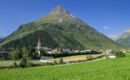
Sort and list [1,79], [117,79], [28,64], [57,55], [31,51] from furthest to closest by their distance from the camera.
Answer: [57,55]
[31,51]
[28,64]
[1,79]
[117,79]

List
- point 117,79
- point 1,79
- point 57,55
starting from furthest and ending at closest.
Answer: point 57,55 < point 1,79 < point 117,79

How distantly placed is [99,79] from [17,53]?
341 ft

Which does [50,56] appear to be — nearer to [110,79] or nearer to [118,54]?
→ [118,54]

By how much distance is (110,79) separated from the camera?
42.5ft

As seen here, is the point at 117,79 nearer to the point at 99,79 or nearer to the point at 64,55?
the point at 99,79

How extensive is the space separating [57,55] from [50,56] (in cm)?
803

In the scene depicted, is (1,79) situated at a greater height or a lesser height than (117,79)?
lesser

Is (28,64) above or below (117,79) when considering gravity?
below

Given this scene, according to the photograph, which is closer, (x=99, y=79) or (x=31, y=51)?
(x=99, y=79)

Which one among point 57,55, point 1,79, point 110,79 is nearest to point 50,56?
point 57,55

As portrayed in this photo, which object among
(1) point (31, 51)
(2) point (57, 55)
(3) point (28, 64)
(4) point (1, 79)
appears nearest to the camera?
(4) point (1, 79)

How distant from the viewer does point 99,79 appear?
13508 millimetres

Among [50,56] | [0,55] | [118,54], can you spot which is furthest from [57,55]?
[118,54]

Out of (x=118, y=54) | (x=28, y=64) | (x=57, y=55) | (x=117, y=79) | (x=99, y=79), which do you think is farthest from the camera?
(x=57, y=55)
